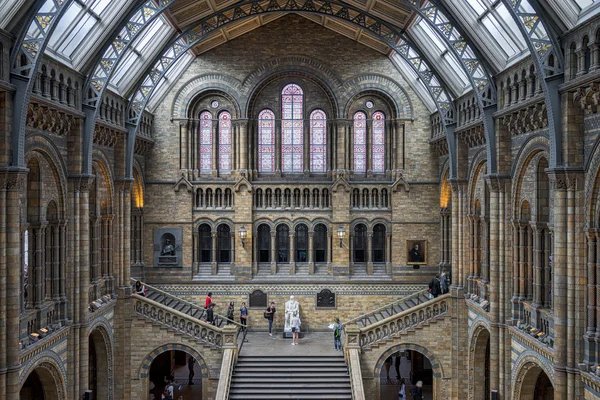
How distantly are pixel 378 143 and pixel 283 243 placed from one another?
7.71 m

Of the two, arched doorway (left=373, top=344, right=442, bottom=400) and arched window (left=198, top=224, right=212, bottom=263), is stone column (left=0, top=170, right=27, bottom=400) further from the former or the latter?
arched window (left=198, top=224, right=212, bottom=263)

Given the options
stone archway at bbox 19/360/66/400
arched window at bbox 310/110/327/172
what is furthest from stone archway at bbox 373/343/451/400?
stone archway at bbox 19/360/66/400

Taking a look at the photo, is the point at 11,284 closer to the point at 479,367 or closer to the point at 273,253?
the point at 273,253

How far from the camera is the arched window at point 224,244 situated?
109 feet

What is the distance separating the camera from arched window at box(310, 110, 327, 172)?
33.5 meters

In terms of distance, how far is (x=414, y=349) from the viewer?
1083 inches

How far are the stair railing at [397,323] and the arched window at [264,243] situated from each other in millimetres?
7882

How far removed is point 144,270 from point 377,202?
521 inches

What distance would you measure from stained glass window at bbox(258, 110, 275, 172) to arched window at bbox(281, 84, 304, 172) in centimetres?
56

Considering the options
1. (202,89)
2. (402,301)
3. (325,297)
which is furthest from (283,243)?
(202,89)

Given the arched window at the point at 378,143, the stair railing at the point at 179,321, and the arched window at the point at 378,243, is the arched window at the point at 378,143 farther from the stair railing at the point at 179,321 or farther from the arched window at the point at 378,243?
the stair railing at the point at 179,321

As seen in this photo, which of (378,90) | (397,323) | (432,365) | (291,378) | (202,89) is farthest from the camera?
(378,90)

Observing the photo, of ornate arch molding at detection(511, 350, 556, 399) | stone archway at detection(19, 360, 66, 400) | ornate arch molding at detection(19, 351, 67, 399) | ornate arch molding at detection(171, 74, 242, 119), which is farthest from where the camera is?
ornate arch molding at detection(171, 74, 242, 119)

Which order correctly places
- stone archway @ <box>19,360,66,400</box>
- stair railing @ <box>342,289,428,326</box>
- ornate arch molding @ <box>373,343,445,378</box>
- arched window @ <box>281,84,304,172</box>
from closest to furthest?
stone archway @ <box>19,360,66,400</box>, ornate arch molding @ <box>373,343,445,378</box>, stair railing @ <box>342,289,428,326</box>, arched window @ <box>281,84,304,172</box>
